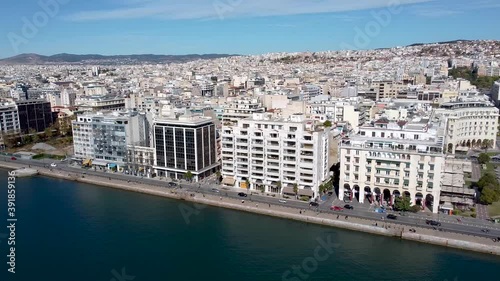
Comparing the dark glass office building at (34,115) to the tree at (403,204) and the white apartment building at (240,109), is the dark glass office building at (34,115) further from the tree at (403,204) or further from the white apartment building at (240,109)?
the tree at (403,204)

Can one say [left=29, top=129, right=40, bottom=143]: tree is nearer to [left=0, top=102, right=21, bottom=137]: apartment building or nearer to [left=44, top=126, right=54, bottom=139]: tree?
[left=44, top=126, right=54, bottom=139]: tree

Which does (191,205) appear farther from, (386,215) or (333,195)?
(386,215)

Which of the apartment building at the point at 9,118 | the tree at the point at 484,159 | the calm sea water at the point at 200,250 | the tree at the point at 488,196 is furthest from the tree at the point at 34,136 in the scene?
the tree at the point at 484,159

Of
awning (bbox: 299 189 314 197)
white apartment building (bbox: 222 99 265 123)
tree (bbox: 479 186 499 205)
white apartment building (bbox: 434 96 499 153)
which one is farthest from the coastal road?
white apartment building (bbox: 434 96 499 153)

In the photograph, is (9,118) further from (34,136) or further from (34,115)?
(34,115)

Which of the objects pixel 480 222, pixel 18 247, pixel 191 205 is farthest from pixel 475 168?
pixel 18 247
